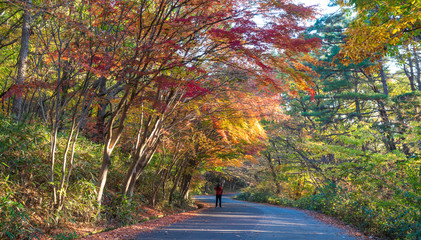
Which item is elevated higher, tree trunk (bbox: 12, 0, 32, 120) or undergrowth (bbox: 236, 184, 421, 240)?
tree trunk (bbox: 12, 0, 32, 120)

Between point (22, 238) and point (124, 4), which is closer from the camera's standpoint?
point (22, 238)

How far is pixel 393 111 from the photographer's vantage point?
16.7 m

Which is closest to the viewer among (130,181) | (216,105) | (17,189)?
(17,189)

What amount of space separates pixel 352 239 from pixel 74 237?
643 centimetres

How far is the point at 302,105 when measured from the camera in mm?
24125

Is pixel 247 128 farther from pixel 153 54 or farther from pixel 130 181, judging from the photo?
pixel 153 54

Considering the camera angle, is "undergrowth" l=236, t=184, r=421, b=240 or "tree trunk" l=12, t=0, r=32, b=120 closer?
"undergrowth" l=236, t=184, r=421, b=240

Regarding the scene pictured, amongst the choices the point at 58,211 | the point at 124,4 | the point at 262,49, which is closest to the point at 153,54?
the point at 124,4

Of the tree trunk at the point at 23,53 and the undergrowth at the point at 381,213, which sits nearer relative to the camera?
the undergrowth at the point at 381,213

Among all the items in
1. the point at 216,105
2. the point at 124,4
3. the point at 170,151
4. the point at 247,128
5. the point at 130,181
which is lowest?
the point at 130,181

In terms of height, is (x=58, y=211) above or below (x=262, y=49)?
below

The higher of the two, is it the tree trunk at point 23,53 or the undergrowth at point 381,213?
the tree trunk at point 23,53

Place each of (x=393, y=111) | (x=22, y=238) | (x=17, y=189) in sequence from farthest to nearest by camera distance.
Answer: (x=393, y=111) → (x=17, y=189) → (x=22, y=238)

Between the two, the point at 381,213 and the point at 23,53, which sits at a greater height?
the point at 23,53
